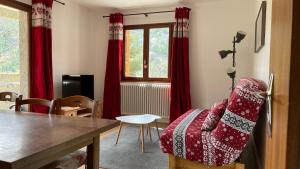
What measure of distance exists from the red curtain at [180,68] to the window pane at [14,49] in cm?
239

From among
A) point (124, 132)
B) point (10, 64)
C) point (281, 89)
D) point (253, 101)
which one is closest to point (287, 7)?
point (281, 89)

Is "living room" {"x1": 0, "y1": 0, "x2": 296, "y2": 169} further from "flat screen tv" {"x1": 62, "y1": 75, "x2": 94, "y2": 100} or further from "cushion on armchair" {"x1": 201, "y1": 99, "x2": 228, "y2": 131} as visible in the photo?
"cushion on armchair" {"x1": 201, "y1": 99, "x2": 228, "y2": 131}

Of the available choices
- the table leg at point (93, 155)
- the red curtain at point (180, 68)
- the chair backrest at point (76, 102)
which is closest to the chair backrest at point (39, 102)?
the chair backrest at point (76, 102)

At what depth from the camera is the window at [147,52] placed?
15.0ft

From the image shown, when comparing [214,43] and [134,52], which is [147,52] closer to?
[134,52]

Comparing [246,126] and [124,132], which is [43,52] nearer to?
[124,132]

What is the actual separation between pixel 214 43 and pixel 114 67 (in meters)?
1.93

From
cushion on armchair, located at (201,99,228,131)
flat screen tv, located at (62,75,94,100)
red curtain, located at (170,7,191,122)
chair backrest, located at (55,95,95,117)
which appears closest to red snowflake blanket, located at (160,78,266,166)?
cushion on armchair, located at (201,99,228,131)

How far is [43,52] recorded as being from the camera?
372 centimetres

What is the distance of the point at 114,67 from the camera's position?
4.68 m

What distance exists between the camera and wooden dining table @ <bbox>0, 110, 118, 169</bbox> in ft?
3.12

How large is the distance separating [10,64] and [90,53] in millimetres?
1585

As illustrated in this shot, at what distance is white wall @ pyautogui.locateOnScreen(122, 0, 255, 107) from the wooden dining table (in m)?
3.04

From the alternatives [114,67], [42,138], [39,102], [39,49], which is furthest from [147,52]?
[42,138]
